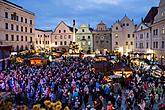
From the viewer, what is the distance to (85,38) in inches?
3708

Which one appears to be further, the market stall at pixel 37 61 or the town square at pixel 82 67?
the market stall at pixel 37 61

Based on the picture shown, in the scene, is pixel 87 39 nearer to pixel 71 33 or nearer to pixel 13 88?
pixel 71 33

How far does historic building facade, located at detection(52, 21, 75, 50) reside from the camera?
317 feet

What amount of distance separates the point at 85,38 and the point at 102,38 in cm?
633

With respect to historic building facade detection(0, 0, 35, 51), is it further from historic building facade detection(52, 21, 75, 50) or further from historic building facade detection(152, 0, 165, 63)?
historic building facade detection(152, 0, 165, 63)

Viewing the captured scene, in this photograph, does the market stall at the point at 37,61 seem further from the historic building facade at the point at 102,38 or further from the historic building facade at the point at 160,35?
the historic building facade at the point at 102,38

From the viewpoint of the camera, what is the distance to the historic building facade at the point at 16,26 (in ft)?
193

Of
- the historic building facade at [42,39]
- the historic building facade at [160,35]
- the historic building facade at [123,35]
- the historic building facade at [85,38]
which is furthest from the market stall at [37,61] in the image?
the historic building facade at [85,38]

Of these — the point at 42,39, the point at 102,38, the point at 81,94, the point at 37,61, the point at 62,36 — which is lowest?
the point at 81,94

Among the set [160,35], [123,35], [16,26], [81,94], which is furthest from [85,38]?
[81,94]

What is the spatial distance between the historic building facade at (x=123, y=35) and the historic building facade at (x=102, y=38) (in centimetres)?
424

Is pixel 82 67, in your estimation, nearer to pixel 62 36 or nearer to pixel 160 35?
pixel 160 35

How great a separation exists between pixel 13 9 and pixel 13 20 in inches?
104

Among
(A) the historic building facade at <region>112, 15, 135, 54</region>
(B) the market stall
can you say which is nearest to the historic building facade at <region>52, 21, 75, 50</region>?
(A) the historic building facade at <region>112, 15, 135, 54</region>
